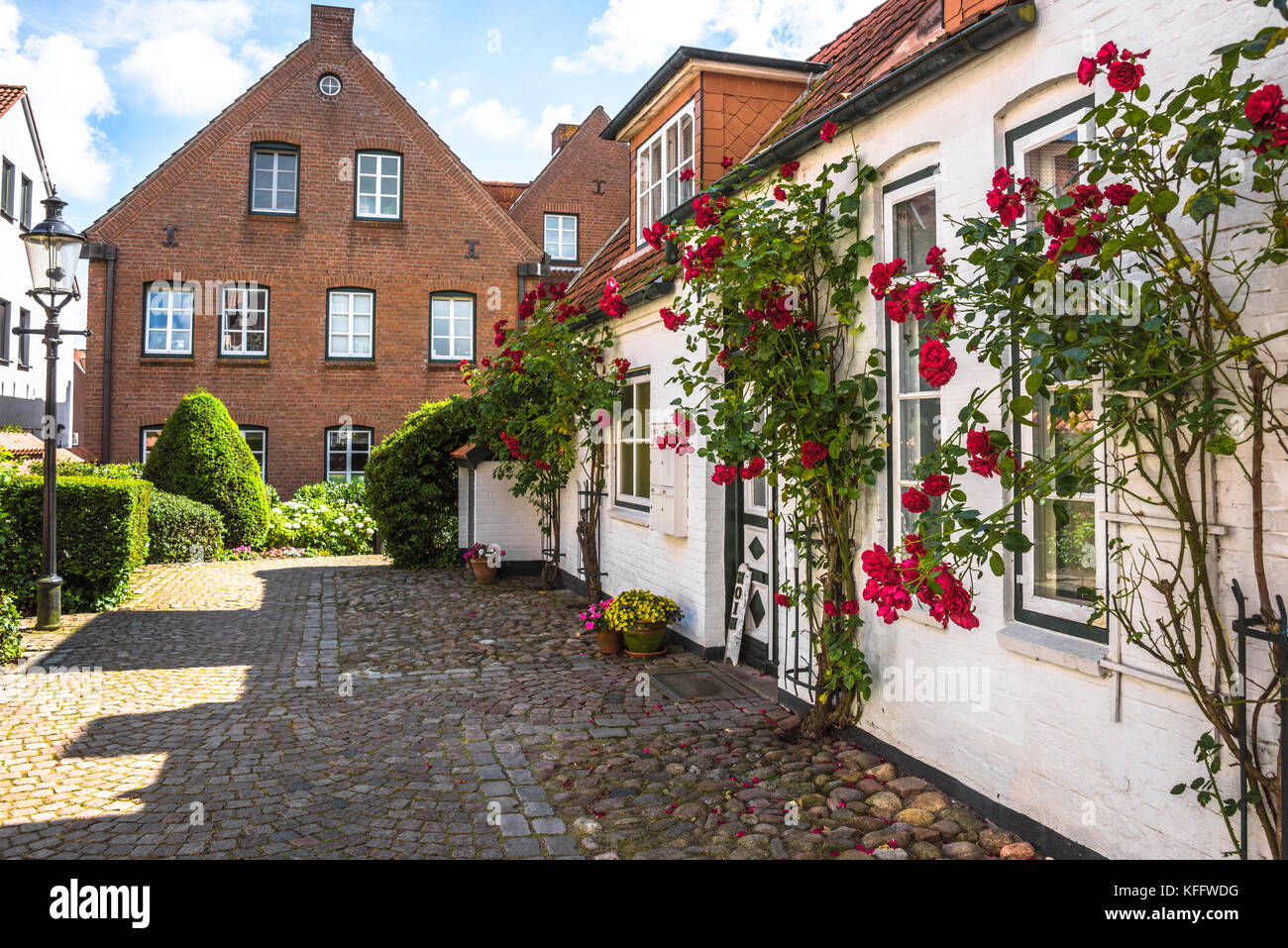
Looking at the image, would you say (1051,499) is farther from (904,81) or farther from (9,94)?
(9,94)

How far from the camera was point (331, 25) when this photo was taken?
19172 millimetres

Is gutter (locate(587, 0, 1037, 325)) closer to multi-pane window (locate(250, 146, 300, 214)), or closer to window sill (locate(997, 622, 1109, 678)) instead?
window sill (locate(997, 622, 1109, 678))

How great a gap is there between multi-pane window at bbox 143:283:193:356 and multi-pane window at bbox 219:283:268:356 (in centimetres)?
63

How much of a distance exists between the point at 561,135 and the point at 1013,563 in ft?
89.2

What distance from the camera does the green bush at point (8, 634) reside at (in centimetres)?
748

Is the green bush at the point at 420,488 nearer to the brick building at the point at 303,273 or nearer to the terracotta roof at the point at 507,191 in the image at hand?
the brick building at the point at 303,273

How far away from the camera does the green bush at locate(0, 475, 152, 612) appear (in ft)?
30.3

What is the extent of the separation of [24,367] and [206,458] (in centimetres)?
1160

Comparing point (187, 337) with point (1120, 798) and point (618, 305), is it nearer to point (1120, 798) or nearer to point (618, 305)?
point (618, 305)


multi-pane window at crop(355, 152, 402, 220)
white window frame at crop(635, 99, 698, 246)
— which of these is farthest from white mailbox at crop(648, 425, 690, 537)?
multi-pane window at crop(355, 152, 402, 220)

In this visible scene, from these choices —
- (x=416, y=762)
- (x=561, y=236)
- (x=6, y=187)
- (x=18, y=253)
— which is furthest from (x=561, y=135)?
(x=416, y=762)

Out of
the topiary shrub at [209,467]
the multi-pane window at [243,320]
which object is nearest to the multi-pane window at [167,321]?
the multi-pane window at [243,320]

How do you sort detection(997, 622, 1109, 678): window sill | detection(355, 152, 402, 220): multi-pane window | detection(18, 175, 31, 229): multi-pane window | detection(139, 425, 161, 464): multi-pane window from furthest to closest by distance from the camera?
detection(18, 175, 31, 229): multi-pane window, detection(355, 152, 402, 220): multi-pane window, detection(139, 425, 161, 464): multi-pane window, detection(997, 622, 1109, 678): window sill

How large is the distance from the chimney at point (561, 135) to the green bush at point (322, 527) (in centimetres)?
1514
